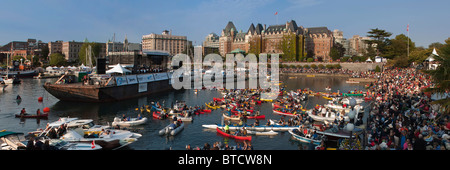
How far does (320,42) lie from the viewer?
177 meters

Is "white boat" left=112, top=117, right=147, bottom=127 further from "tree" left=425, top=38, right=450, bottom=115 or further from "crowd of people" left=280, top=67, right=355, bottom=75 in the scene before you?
"crowd of people" left=280, top=67, right=355, bottom=75

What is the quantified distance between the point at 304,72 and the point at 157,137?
110 metres

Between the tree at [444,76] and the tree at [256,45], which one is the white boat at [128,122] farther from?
the tree at [256,45]

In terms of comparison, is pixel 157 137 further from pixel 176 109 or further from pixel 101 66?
pixel 101 66

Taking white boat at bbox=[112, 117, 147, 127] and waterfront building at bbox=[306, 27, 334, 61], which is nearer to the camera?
white boat at bbox=[112, 117, 147, 127]

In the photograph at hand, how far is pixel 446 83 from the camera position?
16156 millimetres

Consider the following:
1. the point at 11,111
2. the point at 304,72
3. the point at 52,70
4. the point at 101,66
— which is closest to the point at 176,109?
the point at 101,66

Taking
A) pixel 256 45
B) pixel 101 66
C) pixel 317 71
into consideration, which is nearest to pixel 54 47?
pixel 256 45

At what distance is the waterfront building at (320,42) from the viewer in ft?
572

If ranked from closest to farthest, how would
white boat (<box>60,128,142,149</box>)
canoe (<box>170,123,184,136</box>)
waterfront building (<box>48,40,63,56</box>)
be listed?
1. white boat (<box>60,128,142,149</box>)
2. canoe (<box>170,123,184,136</box>)
3. waterfront building (<box>48,40,63,56</box>)

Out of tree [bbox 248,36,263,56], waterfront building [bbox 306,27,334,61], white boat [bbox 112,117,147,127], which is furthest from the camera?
tree [bbox 248,36,263,56]

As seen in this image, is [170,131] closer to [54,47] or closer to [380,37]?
[380,37]

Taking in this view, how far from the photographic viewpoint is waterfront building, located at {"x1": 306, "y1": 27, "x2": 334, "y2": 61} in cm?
17425

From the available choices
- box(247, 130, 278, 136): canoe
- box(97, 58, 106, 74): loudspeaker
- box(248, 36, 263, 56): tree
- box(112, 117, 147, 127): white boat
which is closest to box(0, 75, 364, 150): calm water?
box(247, 130, 278, 136): canoe
